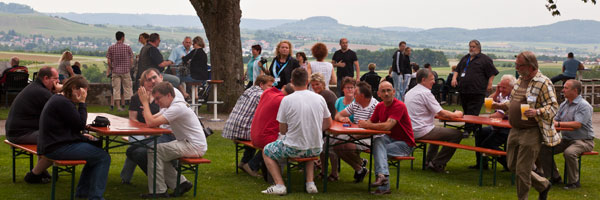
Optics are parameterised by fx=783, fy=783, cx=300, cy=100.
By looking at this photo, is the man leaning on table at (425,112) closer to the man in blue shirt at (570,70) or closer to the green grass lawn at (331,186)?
the green grass lawn at (331,186)

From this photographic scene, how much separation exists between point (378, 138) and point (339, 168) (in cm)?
123

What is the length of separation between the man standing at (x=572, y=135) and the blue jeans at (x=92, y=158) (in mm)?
4713

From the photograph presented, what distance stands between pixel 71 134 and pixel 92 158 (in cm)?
27

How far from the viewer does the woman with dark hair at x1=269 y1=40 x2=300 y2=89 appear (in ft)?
40.8

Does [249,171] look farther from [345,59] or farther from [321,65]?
[345,59]

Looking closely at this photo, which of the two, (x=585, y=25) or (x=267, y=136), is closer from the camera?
(x=267, y=136)

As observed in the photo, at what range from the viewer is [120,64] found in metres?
16.3

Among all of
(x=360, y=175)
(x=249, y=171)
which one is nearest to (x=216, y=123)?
(x=249, y=171)

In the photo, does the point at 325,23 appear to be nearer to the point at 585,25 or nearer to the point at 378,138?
the point at 585,25

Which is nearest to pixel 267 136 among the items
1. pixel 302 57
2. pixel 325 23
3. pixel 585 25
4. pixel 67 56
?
pixel 302 57

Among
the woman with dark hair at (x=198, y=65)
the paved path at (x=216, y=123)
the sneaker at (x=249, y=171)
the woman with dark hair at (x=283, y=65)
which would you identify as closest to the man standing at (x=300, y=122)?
the sneaker at (x=249, y=171)

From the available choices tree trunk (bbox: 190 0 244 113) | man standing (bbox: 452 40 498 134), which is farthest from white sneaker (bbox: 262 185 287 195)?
tree trunk (bbox: 190 0 244 113)

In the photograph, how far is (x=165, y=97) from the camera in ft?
23.8

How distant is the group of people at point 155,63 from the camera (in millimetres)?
14773
